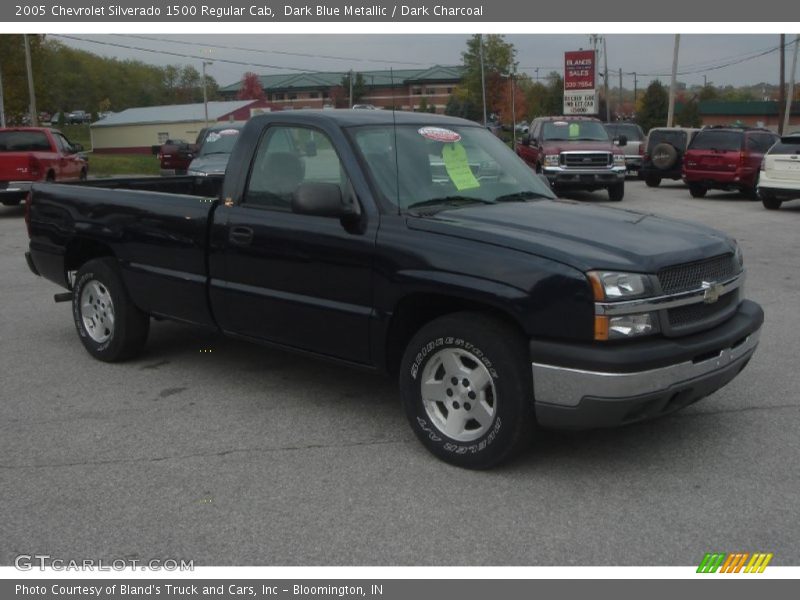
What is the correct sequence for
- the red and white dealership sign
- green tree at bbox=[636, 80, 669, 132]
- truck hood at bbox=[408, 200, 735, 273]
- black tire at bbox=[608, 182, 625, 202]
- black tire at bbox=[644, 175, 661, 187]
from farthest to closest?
green tree at bbox=[636, 80, 669, 132], the red and white dealership sign, black tire at bbox=[644, 175, 661, 187], black tire at bbox=[608, 182, 625, 202], truck hood at bbox=[408, 200, 735, 273]

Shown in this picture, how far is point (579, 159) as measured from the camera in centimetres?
2006

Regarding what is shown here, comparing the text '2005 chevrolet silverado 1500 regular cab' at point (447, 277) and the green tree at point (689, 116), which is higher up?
the green tree at point (689, 116)

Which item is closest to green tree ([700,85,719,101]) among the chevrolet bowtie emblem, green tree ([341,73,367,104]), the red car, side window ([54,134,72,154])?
green tree ([341,73,367,104])

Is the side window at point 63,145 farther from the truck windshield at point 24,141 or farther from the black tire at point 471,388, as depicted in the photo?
the black tire at point 471,388

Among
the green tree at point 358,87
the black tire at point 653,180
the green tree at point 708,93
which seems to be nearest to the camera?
the green tree at point 358,87

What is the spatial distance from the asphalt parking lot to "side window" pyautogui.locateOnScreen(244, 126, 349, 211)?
1352mm

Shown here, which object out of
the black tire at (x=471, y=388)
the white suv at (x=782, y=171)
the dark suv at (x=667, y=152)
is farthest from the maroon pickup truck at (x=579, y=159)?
the black tire at (x=471, y=388)

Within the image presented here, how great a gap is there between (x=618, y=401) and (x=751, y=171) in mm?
18634

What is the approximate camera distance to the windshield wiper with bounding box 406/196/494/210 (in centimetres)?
488

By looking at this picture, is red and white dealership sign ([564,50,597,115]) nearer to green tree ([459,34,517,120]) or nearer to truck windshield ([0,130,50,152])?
green tree ([459,34,517,120])

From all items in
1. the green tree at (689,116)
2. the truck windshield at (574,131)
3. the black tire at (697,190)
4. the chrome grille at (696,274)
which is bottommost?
the black tire at (697,190)

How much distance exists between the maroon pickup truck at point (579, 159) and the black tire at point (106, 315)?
14.2m

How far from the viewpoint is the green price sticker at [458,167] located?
204 inches

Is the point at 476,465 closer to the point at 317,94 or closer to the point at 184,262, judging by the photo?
the point at 184,262
